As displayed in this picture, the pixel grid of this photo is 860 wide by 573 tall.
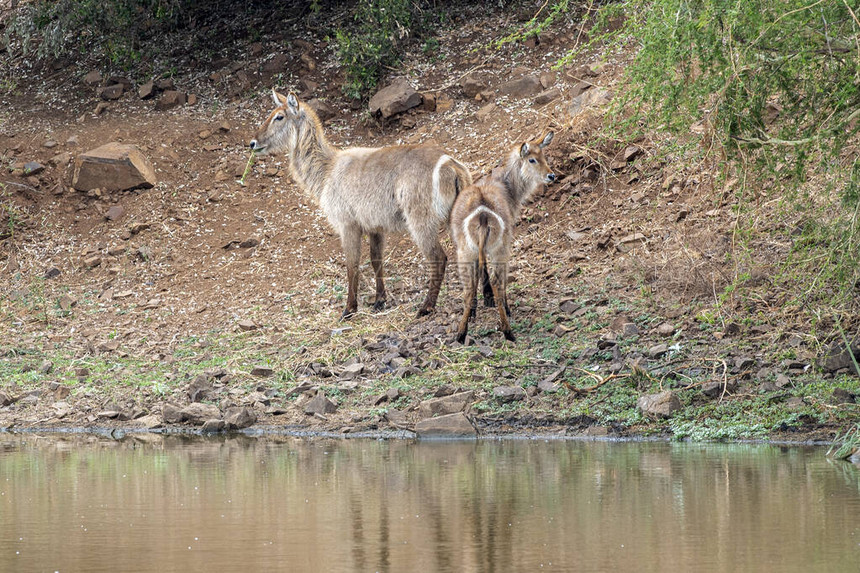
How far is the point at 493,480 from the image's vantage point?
20.3 ft

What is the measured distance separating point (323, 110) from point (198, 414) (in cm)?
736

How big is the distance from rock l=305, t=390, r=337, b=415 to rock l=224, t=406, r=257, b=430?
0.41 meters

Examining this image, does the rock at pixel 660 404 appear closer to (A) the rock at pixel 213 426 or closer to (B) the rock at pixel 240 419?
(B) the rock at pixel 240 419

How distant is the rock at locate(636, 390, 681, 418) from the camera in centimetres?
778

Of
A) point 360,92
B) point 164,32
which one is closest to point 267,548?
point 360,92

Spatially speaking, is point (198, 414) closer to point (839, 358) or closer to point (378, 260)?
point (378, 260)

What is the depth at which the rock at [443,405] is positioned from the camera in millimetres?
8105

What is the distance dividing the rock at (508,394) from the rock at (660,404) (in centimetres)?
87

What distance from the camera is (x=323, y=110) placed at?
1498 cm

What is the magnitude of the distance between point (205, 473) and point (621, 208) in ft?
20.1

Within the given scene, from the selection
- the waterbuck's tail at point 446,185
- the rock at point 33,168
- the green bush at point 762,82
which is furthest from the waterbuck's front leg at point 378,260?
the rock at point 33,168

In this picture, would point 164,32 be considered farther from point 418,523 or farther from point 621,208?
point 418,523

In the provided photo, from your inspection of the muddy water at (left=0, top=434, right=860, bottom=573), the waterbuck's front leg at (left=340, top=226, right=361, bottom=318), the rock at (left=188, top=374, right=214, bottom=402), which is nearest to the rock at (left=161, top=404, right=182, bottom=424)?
the rock at (left=188, top=374, right=214, bottom=402)

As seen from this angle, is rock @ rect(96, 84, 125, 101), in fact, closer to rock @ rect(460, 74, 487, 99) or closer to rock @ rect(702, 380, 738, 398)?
rock @ rect(460, 74, 487, 99)
